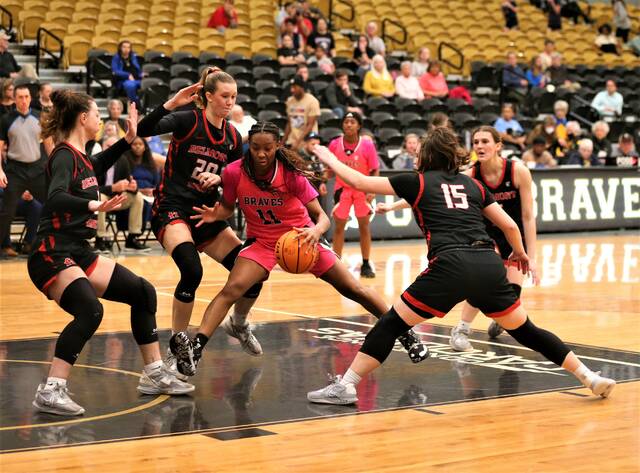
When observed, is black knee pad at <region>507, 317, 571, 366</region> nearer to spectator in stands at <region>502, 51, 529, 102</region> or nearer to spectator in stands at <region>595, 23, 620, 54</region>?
spectator in stands at <region>502, 51, 529, 102</region>

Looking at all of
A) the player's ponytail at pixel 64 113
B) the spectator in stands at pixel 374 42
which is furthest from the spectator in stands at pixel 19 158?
the spectator in stands at pixel 374 42

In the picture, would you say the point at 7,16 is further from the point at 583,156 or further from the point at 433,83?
the point at 583,156

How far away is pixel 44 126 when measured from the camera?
6.96 meters

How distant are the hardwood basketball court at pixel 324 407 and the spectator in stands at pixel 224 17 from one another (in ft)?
43.7

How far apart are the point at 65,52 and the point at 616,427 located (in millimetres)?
16530

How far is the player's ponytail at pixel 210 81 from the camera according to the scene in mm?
7754

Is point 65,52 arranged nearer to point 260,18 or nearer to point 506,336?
point 260,18

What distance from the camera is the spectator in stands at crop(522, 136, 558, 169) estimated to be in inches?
813

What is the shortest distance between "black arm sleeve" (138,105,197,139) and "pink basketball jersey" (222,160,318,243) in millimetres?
401

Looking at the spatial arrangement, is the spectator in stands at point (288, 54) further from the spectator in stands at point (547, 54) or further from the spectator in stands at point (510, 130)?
the spectator in stands at point (547, 54)

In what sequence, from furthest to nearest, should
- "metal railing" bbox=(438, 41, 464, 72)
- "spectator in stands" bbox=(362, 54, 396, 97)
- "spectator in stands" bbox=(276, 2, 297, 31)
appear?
"metal railing" bbox=(438, 41, 464, 72) < "spectator in stands" bbox=(276, 2, 297, 31) < "spectator in stands" bbox=(362, 54, 396, 97)

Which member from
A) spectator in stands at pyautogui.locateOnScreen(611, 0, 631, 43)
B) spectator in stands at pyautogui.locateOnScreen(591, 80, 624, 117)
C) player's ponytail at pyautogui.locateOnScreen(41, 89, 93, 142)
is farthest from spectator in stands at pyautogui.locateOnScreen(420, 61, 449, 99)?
player's ponytail at pyautogui.locateOnScreen(41, 89, 93, 142)

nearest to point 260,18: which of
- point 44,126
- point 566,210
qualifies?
point 566,210

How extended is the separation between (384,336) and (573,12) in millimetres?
27606
